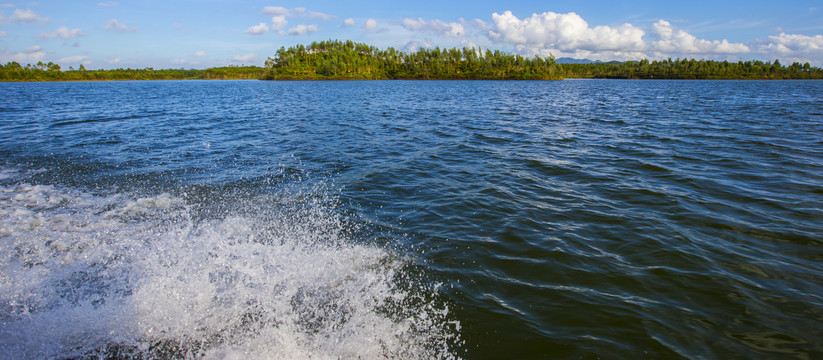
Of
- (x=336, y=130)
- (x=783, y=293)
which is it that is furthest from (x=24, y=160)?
(x=783, y=293)

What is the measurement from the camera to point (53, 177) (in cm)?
1143

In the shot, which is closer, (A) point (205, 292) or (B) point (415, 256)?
(A) point (205, 292)

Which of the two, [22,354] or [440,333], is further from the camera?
[440,333]

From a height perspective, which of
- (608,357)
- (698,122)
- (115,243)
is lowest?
(608,357)

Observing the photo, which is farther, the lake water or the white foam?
the lake water

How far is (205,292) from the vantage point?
209 inches

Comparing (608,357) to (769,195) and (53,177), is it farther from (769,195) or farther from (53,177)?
(53,177)

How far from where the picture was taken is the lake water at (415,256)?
14.8ft

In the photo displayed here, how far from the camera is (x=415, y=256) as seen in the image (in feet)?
22.0

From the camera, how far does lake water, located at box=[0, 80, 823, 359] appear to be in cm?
452

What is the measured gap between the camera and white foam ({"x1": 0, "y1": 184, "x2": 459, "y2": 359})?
14.3 ft

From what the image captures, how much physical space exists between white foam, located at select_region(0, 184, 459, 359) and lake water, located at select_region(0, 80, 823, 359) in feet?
0.10

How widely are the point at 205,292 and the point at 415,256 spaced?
3419 mm

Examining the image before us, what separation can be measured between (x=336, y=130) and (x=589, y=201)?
16.0 m
